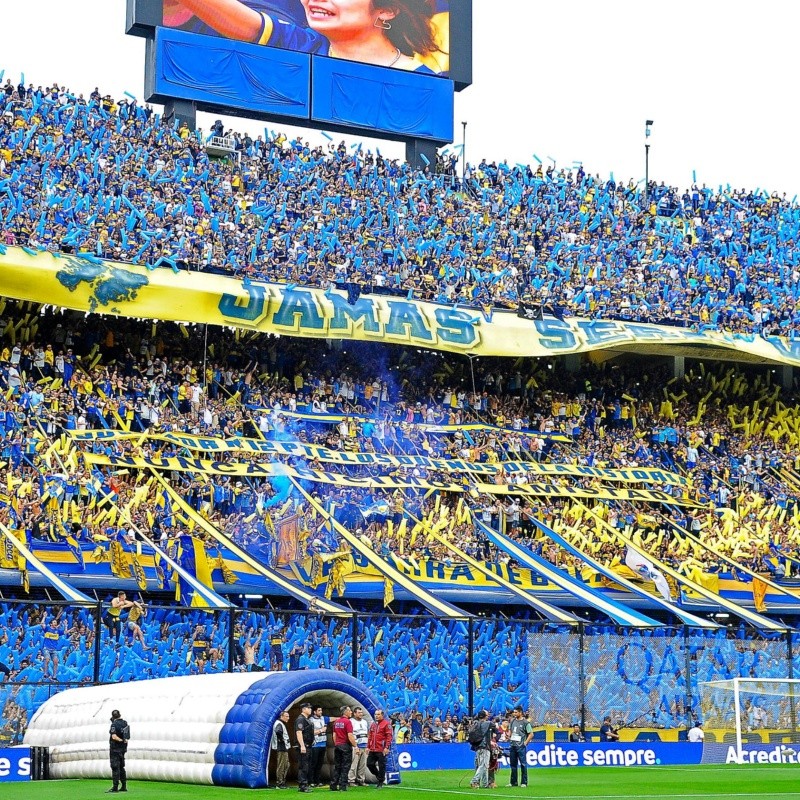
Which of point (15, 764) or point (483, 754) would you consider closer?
point (483, 754)

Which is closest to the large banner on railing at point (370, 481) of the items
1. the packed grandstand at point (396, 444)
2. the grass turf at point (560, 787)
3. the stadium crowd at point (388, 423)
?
the packed grandstand at point (396, 444)

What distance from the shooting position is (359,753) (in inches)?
821

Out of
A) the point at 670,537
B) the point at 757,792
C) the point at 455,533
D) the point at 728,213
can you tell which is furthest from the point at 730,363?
the point at 757,792

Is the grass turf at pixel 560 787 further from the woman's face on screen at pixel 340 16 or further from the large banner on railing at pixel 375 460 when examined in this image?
the woman's face on screen at pixel 340 16

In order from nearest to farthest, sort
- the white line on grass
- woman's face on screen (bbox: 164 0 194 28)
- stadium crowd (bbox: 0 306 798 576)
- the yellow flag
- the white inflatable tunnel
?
the white line on grass
the white inflatable tunnel
the yellow flag
stadium crowd (bbox: 0 306 798 576)
woman's face on screen (bbox: 164 0 194 28)

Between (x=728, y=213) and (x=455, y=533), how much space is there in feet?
65.2

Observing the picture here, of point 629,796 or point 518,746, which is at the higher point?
point 518,746

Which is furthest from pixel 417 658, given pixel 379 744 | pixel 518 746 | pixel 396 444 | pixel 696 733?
pixel 396 444

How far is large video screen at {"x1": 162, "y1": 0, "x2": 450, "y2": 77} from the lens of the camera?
44.2 m

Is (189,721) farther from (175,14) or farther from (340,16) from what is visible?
(340,16)

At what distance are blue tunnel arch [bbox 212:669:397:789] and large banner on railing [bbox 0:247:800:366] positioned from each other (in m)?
16.6

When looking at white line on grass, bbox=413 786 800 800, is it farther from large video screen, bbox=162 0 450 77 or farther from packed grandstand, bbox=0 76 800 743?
large video screen, bbox=162 0 450 77

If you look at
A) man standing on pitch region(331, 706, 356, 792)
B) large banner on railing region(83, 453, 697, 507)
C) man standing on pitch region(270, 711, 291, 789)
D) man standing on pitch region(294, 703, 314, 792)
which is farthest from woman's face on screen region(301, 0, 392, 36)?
man standing on pitch region(331, 706, 356, 792)

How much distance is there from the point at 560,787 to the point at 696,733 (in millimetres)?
6699
